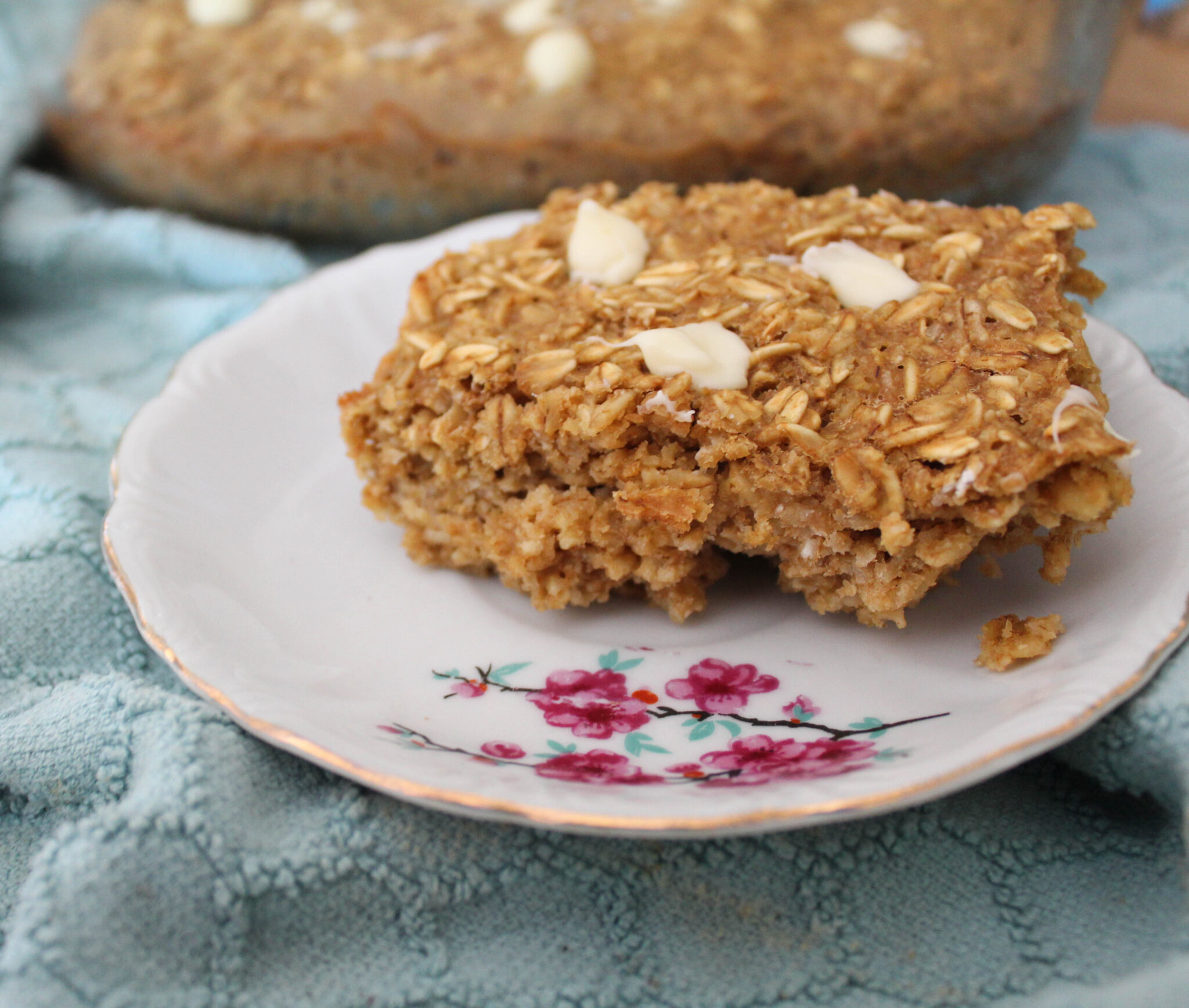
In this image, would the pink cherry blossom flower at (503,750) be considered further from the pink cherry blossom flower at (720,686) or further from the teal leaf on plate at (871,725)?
the teal leaf on plate at (871,725)

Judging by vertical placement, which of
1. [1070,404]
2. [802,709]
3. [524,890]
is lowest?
[524,890]

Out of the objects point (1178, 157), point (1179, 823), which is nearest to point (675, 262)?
point (1179, 823)

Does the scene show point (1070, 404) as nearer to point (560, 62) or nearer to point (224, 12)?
point (560, 62)

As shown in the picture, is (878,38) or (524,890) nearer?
(524,890)

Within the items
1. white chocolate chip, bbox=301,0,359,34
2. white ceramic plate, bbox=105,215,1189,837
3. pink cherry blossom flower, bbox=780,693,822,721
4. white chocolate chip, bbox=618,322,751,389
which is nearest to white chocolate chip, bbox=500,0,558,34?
white chocolate chip, bbox=301,0,359,34

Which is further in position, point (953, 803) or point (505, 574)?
point (505, 574)

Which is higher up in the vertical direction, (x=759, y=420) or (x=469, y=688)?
(x=759, y=420)

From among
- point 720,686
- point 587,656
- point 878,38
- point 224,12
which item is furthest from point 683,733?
point 224,12

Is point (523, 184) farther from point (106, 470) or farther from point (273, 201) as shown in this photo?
point (106, 470)
